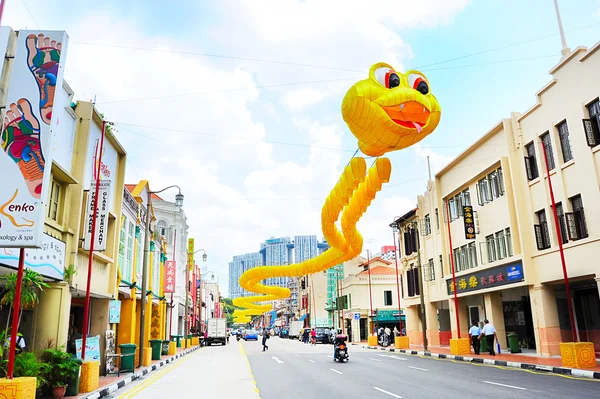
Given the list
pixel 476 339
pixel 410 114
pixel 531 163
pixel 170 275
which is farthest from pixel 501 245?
pixel 170 275

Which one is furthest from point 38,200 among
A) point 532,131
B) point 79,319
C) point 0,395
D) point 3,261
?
point 532,131

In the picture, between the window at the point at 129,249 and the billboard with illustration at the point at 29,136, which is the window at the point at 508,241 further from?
the billboard with illustration at the point at 29,136

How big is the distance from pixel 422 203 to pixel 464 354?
15.2 meters

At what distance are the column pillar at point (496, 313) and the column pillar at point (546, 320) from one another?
14.3 ft

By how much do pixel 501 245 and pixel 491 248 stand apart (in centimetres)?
126

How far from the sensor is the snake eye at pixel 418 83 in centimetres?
1104

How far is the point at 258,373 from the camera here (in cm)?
1947

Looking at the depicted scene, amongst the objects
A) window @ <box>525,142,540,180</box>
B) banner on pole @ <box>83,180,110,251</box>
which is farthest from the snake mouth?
window @ <box>525,142,540,180</box>

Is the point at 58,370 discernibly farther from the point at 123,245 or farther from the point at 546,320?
the point at 546,320

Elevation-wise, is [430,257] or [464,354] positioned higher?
[430,257]

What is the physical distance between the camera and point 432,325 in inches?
1500

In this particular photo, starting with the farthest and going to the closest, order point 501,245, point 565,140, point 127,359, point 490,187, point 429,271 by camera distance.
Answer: point 429,271, point 490,187, point 501,245, point 565,140, point 127,359

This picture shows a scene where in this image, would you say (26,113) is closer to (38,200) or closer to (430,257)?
(38,200)

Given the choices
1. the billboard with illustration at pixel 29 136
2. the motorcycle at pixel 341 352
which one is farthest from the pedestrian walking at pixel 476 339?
the billboard with illustration at pixel 29 136
